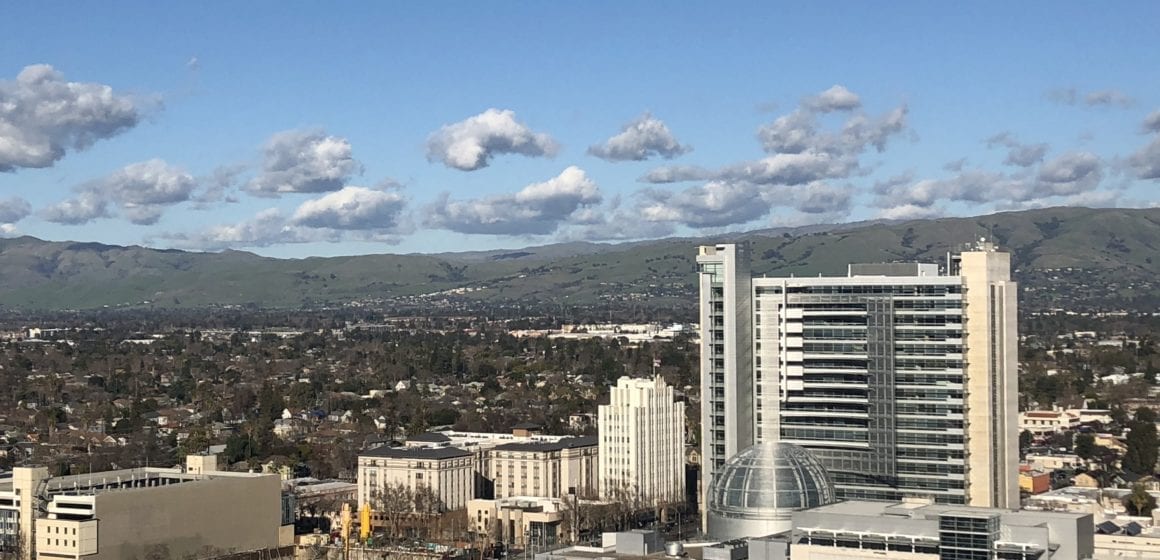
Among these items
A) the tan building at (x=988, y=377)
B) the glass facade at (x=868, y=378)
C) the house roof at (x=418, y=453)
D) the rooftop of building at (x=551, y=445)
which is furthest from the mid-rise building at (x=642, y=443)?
the tan building at (x=988, y=377)

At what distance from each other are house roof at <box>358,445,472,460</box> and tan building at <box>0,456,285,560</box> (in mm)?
15998

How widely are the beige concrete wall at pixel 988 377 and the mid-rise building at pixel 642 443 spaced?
1483 inches

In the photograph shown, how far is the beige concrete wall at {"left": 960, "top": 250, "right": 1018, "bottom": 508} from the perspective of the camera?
296ft

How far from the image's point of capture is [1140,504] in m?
109

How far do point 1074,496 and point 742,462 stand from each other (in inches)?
1528

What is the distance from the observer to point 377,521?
400ft

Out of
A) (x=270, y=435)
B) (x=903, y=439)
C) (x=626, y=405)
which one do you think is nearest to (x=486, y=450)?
(x=626, y=405)

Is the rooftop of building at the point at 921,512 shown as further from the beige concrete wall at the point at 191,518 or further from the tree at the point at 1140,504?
the beige concrete wall at the point at 191,518

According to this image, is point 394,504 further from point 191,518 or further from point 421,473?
point 191,518

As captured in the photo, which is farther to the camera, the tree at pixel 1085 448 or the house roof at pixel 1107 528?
the tree at pixel 1085 448

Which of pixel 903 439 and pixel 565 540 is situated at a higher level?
pixel 903 439

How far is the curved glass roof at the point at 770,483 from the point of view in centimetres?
8050

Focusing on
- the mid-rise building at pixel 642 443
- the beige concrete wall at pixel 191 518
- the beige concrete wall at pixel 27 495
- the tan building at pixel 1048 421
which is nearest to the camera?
the beige concrete wall at pixel 191 518

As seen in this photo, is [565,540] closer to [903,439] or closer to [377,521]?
[377,521]
